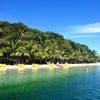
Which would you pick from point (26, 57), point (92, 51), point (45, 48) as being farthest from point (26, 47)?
point (92, 51)

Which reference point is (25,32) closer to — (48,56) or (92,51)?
(48,56)

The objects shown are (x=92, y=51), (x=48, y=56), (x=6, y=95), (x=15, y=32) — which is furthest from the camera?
(x=92, y=51)

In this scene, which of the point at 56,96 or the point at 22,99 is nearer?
the point at 22,99

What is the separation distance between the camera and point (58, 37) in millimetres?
138750

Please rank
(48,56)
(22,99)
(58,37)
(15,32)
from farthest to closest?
(58,37) → (48,56) → (15,32) → (22,99)

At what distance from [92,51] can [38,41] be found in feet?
272

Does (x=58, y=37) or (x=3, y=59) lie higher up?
(x=58, y=37)

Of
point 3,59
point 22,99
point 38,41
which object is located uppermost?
point 38,41

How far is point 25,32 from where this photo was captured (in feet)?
320

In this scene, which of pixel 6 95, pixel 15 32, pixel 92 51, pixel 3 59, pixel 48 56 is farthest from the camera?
pixel 92 51

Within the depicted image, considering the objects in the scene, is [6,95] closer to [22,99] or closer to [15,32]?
[22,99]

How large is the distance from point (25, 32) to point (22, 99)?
7141cm

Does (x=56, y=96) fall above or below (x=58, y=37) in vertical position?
below

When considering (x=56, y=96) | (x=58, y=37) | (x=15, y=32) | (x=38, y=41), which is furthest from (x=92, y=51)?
(x=56, y=96)
